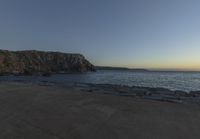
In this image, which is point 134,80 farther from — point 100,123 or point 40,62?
point 40,62

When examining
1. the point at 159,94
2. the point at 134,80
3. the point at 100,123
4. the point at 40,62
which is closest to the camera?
the point at 100,123

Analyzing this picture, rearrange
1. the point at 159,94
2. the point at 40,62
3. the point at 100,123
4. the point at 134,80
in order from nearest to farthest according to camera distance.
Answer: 1. the point at 100,123
2. the point at 159,94
3. the point at 134,80
4. the point at 40,62

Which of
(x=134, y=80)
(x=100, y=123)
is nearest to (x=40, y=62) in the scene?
(x=134, y=80)

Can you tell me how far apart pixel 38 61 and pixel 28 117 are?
118220mm

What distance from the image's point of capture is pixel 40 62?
11856cm

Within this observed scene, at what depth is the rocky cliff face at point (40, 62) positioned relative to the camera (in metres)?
93.9

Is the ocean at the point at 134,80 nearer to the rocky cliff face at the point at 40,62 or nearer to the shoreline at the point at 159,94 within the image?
the shoreline at the point at 159,94

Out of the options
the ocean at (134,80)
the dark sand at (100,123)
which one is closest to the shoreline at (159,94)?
the dark sand at (100,123)

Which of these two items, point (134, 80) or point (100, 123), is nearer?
point (100, 123)

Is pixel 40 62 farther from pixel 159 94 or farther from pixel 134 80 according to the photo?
pixel 159 94

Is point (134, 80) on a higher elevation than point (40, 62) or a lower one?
lower

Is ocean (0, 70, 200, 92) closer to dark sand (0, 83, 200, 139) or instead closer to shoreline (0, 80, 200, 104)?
shoreline (0, 80, 200, 104)

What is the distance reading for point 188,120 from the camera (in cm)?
528

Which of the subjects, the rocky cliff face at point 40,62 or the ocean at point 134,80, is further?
the rocky cliff face at point 40,62
